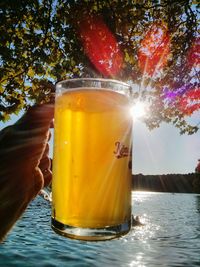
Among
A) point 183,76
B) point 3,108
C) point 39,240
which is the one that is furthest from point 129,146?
point 183,76

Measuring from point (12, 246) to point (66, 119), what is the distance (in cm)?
953

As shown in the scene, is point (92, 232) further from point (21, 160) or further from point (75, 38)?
point (75, 38)

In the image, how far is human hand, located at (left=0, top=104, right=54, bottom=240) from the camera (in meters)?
1.55

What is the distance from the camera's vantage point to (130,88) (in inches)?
67.0

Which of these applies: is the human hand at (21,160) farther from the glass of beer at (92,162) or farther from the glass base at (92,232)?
the glass base at (92,232)

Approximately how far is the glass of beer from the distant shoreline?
9856 centimetres

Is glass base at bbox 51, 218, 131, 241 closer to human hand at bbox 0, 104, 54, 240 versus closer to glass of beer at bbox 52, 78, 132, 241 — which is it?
glass of beer at bbox 52, 78, 132, 241

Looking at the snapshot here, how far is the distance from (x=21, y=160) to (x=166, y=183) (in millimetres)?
122155

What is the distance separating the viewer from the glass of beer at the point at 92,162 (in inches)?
57.7

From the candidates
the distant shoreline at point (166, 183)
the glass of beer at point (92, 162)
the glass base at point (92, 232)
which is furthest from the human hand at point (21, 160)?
the distant shoreline at point (166, 183)

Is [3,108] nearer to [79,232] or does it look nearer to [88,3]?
[88,3]

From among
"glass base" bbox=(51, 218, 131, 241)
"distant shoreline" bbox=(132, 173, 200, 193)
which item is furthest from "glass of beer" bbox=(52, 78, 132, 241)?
"distant shoreline" bbox=(132, 173, 200, 193)

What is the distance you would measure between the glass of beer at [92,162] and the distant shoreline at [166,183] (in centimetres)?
9856

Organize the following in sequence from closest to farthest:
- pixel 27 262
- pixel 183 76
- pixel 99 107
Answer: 1. pixel 99 107
2. pixel 27 262
3. pixel 183 76
